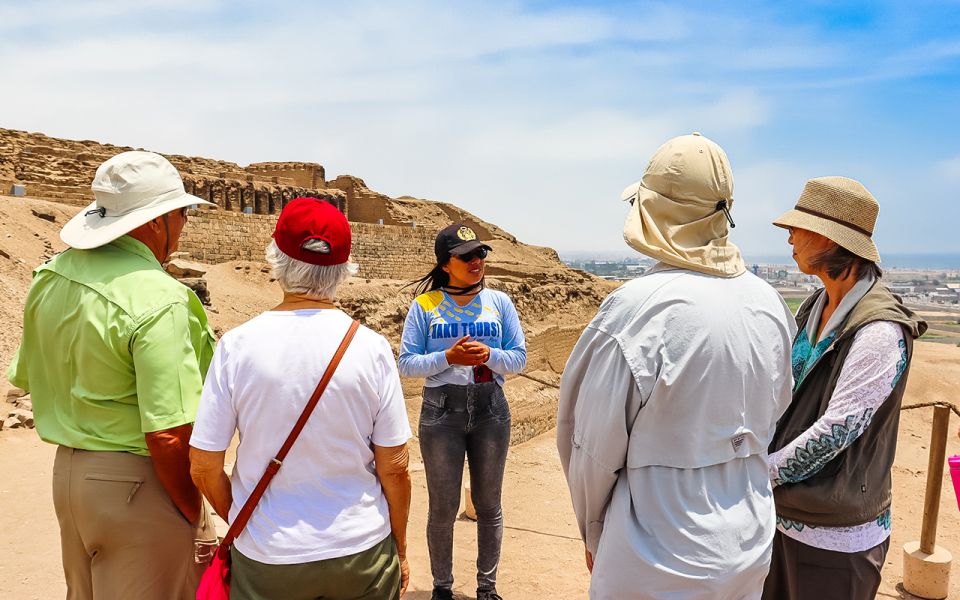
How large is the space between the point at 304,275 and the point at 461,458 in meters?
1.72

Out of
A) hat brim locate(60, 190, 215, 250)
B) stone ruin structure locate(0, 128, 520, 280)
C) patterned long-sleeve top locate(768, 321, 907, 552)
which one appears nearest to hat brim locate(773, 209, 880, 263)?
patterned long-sleeve top locate(768, 321, 907, 552)

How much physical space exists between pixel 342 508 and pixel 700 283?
1213 mm

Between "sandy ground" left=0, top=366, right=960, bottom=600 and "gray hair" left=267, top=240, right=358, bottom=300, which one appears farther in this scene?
"sandy ground" left=0, top=366, right=960, bottom=600

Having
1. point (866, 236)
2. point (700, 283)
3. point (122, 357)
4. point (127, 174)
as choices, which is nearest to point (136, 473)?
point (122, 357)

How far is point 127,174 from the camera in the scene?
2.26m

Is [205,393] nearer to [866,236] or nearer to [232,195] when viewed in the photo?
[866,236]

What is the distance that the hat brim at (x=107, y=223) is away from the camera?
7.09 ft

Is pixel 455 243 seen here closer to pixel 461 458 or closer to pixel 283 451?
pixel 461 458

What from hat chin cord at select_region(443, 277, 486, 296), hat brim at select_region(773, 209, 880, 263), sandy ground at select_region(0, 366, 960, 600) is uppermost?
hat brim at select_region(773, 209, 880, 263)

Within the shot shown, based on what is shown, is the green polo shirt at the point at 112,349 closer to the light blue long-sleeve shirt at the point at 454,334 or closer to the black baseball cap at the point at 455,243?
the light blue long-sleeve shirt at the point at 454,334

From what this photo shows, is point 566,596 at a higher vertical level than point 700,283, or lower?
lower

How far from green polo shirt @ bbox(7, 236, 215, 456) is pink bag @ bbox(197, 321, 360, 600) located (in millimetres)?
404

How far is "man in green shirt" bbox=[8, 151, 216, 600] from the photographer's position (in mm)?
2078

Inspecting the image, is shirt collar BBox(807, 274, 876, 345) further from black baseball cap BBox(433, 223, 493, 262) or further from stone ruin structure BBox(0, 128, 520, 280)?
stone ruin structure BBox(0, 128, 520, 280)
